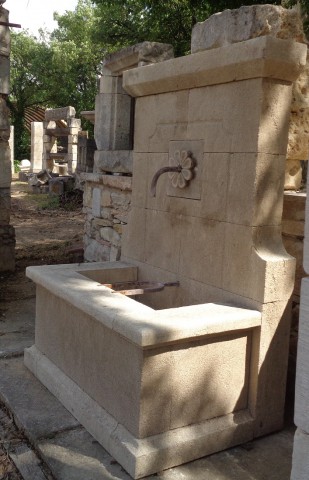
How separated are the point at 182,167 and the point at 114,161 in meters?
2.16

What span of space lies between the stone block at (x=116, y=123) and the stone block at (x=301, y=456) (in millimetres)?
4392

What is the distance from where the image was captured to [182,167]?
337 cm

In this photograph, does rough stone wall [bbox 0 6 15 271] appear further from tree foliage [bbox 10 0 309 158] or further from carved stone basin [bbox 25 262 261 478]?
tree foliage [bbox 10 0 309 158]

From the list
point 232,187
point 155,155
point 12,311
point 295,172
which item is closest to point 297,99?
point 295,172

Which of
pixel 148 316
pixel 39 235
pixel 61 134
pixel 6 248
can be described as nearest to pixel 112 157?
pixel 6 248

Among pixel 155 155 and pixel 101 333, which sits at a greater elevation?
pixel 155 155

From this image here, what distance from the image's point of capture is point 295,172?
338 centimetres

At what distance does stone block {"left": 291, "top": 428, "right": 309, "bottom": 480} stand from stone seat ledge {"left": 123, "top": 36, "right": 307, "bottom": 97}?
1.85 meters

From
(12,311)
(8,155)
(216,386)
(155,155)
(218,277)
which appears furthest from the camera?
(8,155)

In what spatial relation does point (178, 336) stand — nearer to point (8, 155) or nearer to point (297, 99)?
point (297, 99)

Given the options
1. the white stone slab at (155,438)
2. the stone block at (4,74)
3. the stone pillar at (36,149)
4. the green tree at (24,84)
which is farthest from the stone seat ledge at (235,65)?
the green tree at (24,84)

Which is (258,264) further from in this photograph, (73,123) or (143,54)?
(73,123)

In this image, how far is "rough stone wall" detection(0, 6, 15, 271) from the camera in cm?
641

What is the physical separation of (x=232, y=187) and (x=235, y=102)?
475mm
